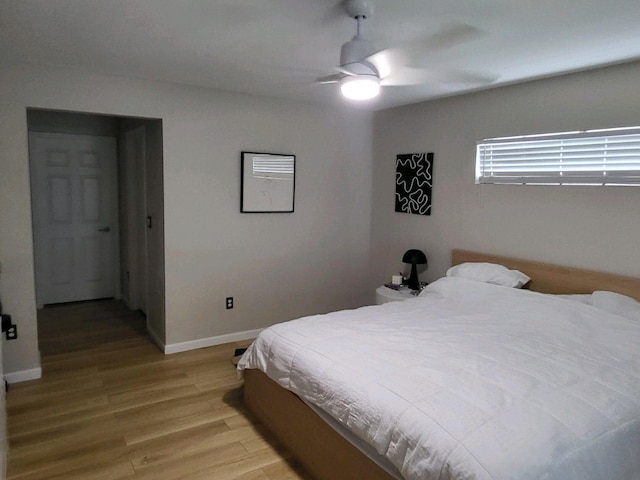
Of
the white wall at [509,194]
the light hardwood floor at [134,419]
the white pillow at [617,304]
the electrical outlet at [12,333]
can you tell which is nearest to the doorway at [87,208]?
the light hardwood floor at [134,419]

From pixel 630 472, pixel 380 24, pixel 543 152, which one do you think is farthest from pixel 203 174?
pixel 630 472

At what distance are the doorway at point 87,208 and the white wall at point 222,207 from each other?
2.85ft

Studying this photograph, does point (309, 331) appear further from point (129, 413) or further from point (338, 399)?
point (129, 413)

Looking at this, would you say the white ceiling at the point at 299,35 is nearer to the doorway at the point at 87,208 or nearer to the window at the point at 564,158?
the window at the point at 564,158

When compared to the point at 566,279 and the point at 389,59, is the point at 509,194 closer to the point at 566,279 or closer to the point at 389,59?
the point at 566,279

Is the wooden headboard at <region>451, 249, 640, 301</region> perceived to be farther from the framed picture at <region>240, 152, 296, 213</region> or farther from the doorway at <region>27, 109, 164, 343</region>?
the doorway at <region>27, 109, 164, 343</region>

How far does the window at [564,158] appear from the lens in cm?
288

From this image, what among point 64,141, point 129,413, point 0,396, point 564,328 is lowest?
point 129,413

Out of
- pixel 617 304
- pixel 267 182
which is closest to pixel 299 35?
pixel 267 182

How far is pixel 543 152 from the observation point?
3332 millimetres

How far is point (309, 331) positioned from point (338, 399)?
0.66m

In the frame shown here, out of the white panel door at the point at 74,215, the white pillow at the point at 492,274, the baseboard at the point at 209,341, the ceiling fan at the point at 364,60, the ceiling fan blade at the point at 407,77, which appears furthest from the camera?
the white panel door at the point at 74,215

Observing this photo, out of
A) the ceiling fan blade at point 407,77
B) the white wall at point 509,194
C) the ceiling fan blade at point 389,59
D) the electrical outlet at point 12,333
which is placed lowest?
the electrical outlet at point 12,333

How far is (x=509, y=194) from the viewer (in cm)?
355
